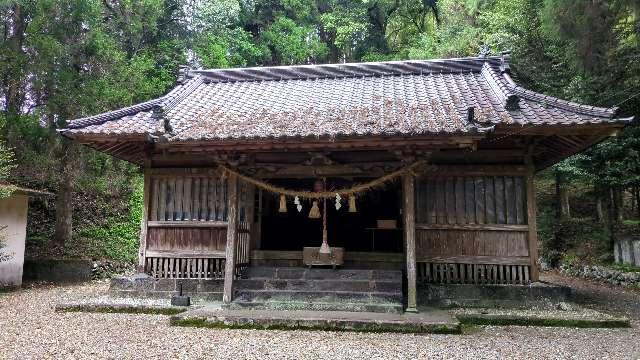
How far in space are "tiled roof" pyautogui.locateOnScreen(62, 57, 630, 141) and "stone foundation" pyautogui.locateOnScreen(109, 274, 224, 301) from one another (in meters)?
3.18

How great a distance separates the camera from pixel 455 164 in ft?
31.4

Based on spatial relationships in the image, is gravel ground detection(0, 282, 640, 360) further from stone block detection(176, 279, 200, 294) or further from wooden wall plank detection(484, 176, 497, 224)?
wooden wall plank detection(484, 176, 497, 224)

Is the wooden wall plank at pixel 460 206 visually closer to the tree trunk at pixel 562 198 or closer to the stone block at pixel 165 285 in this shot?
the stone block at pixel 165 285

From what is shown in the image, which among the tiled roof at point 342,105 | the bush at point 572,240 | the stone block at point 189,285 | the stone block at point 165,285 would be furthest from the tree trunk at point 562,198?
the stone block at point 165,285

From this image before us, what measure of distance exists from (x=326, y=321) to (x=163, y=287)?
4032 mm

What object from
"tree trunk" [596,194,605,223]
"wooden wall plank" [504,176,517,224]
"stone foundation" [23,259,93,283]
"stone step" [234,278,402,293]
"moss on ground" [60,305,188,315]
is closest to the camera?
"moss on ground" [60,305,188,315]

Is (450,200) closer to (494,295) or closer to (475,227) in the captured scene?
(475,227)

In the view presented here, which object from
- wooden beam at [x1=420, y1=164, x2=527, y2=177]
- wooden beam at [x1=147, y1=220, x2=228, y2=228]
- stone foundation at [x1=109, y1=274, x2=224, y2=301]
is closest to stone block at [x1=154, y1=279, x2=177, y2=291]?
stone foundation at [x1=109, y1=274, x2=224, y2=301]

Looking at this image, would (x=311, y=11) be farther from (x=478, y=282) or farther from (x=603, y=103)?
(x=478, y=282)

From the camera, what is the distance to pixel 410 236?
870cm

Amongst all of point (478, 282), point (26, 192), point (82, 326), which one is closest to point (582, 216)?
point (478, 282)

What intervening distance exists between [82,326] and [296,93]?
7.06 meters

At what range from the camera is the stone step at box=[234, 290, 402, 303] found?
8.79 m

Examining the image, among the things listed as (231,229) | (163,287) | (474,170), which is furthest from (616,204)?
(163,287)
